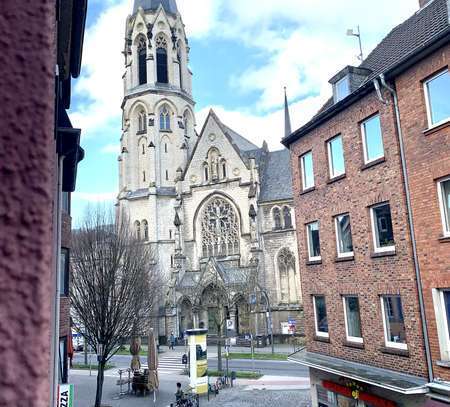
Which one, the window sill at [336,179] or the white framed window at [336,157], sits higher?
the white framed window at [336,157]

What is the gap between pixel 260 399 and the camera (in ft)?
81.0

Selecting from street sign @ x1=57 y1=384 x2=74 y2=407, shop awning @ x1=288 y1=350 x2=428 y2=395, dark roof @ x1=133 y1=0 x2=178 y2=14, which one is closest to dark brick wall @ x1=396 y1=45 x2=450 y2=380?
shop awning @ x1=288 y1=350 x2=428 y2=395

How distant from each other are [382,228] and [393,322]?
8.98 feet

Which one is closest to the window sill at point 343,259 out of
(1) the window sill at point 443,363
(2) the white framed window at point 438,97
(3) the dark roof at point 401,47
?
(1) the window sill at point 443,363

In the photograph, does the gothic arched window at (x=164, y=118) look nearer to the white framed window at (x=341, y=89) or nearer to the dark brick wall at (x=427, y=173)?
the white framed window at (x=341, y=89)

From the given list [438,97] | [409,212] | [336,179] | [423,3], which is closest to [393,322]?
[409,212]

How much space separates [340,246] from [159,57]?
48.4m

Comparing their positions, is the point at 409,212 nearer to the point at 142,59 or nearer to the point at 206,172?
the point at 206,172

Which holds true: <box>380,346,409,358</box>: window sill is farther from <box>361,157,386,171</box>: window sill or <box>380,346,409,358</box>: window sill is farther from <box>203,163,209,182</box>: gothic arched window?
<box>203,163,209,182</box>: gothic arched window

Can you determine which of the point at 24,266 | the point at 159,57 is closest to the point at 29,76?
the point at 24,266

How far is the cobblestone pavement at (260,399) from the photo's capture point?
922 inches

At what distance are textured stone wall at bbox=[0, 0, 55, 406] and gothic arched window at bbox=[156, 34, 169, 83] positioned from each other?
60.0m

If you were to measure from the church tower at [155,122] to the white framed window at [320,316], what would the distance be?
34.6m

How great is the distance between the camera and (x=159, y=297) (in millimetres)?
48062
